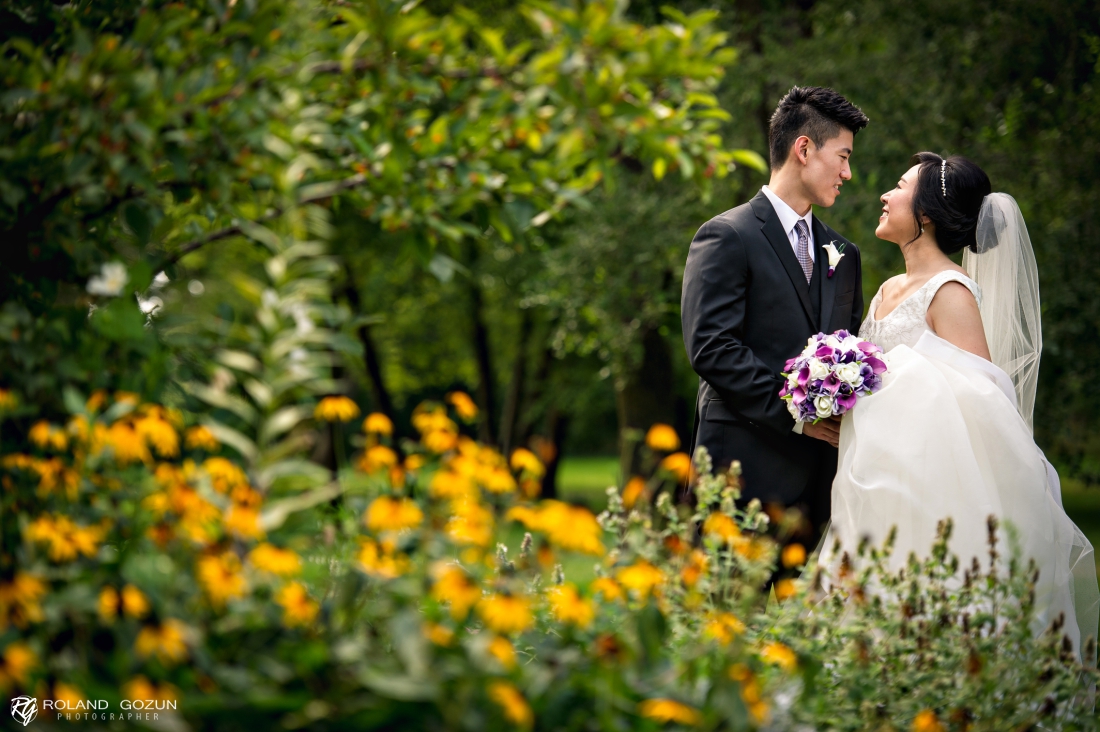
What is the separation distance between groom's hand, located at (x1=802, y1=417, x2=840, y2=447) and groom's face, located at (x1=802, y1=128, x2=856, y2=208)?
3.37 feet

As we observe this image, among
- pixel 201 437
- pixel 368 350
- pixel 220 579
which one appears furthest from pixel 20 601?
pixel 368 350

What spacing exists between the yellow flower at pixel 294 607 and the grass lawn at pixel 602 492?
9.04 metres

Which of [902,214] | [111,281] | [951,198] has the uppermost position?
[951,198]

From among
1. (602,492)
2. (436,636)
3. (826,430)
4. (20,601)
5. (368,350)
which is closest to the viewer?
(20,601)

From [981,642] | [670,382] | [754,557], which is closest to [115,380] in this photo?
[754,557]

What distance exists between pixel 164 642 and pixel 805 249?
3423 mm

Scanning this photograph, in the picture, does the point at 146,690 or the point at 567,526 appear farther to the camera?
the point at 567,526

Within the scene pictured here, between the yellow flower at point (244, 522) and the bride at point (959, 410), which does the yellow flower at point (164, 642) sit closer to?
the yellow flower at point (244, 522)

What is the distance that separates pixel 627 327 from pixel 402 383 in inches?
449

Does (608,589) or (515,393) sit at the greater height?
(608,589)

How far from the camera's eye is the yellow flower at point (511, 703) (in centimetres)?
168

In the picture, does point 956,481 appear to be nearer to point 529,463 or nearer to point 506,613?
point 529,463

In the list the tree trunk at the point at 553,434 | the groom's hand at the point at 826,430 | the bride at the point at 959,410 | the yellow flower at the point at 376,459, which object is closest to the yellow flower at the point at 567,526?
the yellow flower at the point at 376,459

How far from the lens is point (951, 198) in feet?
14.1
